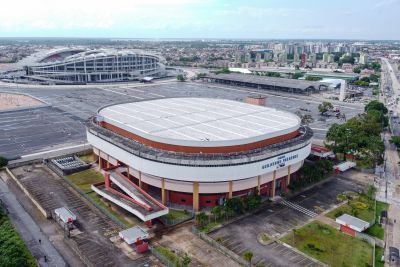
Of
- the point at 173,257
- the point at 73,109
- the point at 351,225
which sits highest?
the point at 73,109

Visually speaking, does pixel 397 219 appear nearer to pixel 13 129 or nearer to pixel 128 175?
pixel 128 175

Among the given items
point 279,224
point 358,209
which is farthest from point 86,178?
point 358,209

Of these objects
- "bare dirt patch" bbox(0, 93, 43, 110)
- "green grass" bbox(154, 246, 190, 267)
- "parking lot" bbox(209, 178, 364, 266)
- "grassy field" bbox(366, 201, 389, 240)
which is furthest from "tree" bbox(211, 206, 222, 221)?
"bare dirt patch" bbox(0, 93, 43, 110)

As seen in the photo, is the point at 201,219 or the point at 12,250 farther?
the point at 201,219

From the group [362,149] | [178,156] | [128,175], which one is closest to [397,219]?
[362,149]

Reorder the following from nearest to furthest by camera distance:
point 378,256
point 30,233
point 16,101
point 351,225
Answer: point 378,256 → point 30,233 → point 351,225 → point 16,101

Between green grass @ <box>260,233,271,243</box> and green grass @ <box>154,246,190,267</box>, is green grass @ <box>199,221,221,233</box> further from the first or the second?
green grass @ <box>260,233,271,243</box>

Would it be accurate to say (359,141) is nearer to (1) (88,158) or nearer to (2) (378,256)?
(2) (378,256)
